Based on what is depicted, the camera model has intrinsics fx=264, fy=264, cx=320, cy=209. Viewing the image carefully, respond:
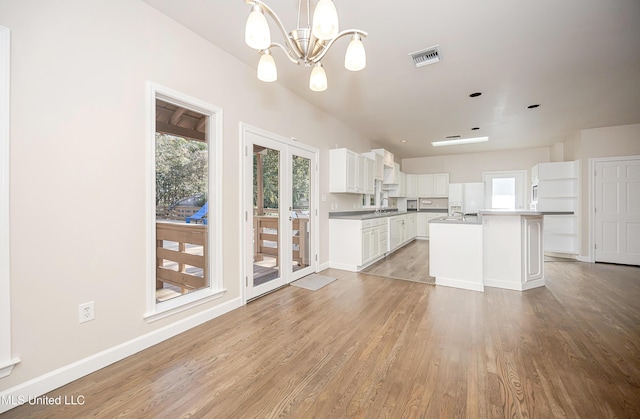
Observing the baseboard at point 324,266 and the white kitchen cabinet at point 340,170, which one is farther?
the white kitchen cabinet at point 340,170

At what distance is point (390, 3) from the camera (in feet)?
6.90

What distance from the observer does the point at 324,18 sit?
1.32 m

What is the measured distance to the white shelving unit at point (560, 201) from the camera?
18.1 feet

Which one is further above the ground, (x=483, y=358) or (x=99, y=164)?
(x=99, y=164)

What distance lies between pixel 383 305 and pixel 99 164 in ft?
9.61

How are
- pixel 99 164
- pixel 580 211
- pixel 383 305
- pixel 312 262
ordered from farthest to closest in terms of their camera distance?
pixel 580 211, pixel 312 262, pixel 383 305, pixel 99 164

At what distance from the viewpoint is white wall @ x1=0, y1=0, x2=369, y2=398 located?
1557 millimetres

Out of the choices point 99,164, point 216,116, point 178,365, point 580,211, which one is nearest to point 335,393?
point 178,365

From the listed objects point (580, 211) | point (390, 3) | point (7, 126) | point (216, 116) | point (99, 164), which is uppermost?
point (390, 3)

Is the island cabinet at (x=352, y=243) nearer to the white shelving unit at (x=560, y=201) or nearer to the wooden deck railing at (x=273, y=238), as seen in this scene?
the wooden deck railing at (x=273, y=238)

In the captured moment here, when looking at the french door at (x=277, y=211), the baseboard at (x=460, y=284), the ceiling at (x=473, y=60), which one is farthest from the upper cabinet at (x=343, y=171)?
the baseboard at (x=460, y=284)

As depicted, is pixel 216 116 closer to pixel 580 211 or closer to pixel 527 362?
pixel 527 362

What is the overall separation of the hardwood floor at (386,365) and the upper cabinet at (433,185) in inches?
204

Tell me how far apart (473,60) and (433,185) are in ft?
18.5
